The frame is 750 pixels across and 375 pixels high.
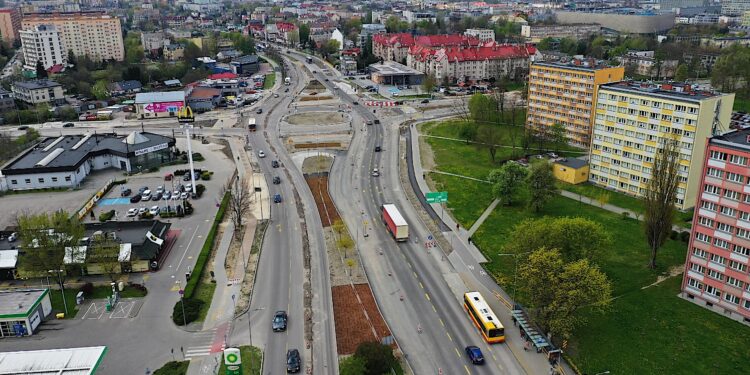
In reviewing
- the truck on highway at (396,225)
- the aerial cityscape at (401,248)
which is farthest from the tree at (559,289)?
the truck on highway at (396,225)

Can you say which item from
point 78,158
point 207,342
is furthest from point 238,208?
point 78,158

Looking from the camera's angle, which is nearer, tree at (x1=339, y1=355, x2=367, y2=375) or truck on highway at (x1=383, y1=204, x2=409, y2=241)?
tree at (x1=339, y1=355, x2=367, y2=375)

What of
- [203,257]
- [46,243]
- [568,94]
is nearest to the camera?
[46,243]

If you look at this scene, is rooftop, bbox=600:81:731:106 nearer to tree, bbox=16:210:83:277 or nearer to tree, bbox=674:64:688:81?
tree, bbox=16:210:83:277

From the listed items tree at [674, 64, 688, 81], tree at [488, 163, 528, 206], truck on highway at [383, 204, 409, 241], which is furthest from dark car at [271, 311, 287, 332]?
tree at [674, 64, 688, 81]

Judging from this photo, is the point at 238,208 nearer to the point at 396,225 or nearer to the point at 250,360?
the point at 396,225

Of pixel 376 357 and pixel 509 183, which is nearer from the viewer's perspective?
pixel 376 357

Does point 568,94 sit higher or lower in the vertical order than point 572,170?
higher
